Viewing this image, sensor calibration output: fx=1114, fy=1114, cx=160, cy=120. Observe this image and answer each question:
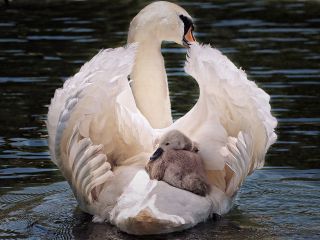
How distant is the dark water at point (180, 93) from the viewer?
26.4ft

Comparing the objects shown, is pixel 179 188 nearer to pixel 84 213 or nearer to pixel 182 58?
pixel 84 213

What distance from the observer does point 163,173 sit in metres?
7.75

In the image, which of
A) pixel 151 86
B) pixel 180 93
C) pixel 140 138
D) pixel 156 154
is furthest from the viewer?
pixel 180 93

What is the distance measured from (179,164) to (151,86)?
148 cm

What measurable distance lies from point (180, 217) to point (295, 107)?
15.1ft

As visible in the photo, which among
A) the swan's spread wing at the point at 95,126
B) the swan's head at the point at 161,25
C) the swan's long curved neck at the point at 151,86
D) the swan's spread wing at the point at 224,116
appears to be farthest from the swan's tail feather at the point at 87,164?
the swan's head at the point at 161,25

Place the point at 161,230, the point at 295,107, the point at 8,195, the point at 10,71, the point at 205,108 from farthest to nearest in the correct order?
the point at 10,71, the point at 295,107, the point at 8,195, the point at 205,108, the point at 161,230

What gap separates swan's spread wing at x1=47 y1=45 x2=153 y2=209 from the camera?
779 cm

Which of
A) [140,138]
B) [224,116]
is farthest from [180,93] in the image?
[224,116]

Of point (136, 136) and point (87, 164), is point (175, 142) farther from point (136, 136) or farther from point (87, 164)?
point (87, 164)

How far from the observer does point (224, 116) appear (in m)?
8.03

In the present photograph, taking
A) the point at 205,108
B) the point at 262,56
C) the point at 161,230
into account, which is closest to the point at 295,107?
the point at 262,56

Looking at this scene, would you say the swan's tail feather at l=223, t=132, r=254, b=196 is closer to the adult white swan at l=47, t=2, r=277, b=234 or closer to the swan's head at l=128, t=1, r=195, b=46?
the adult white swan at l=47, t=2, r=277, b=234

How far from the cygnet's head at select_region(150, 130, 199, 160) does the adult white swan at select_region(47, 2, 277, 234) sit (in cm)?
13
